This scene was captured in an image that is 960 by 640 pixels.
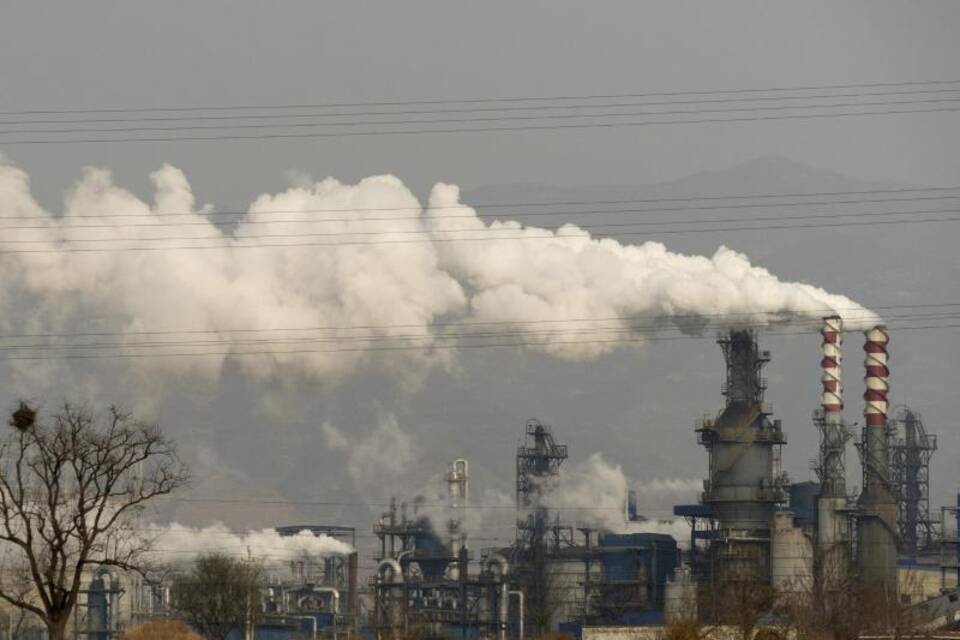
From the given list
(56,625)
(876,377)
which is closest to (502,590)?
(876,377)

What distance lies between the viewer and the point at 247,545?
121 meters

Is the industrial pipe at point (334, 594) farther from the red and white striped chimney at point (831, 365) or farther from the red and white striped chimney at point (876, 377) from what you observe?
the red and white striped chimney at point (876, 377)

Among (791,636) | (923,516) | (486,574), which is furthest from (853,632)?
(923,516)

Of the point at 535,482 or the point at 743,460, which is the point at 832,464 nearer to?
the point at 743,460

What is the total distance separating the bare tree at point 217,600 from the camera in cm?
9169

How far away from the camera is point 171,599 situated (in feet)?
324

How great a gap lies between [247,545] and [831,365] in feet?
142

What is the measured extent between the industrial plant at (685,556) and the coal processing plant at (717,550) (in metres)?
0.11

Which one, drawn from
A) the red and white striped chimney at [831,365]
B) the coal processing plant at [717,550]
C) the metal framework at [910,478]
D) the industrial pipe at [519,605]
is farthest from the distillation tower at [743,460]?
the metal framework at [910,478]

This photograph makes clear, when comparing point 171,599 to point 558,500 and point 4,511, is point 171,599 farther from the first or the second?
point 4,511

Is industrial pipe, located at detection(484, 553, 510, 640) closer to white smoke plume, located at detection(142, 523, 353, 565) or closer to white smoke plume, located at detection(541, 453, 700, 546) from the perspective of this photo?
white smoke plume, located at detection(541, 453, 700, 546)

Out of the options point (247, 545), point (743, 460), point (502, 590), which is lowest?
point (502, 590)

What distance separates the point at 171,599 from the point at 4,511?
5850 centimetres

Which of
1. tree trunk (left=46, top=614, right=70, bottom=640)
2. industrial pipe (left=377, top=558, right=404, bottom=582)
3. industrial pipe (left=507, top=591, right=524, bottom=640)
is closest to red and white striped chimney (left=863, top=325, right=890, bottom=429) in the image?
industrial pipe (left=507, top=591, right=524, bottom=640)
